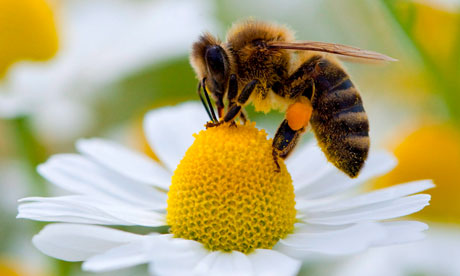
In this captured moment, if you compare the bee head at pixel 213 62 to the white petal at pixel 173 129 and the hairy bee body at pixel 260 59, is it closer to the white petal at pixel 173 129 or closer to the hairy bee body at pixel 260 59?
the hairy bee body at pixel 260 59

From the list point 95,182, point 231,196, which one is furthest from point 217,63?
point 95,182

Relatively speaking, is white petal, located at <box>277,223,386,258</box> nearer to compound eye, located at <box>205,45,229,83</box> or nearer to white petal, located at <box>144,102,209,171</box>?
compound eye, located at <box>205,45,229,83</box>

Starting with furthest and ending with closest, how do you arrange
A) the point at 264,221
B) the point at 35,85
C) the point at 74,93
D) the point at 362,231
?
the point at 74,93
the point at 35,85
the point at 264,221
the point at 362,231

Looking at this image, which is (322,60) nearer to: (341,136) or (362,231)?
(341,136)

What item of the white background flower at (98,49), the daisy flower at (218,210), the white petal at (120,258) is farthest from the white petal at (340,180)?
the white background flower at (98,49)

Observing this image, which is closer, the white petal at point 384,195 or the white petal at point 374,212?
the white petal at point 374,212

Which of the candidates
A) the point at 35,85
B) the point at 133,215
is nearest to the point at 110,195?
the point at 133,215
